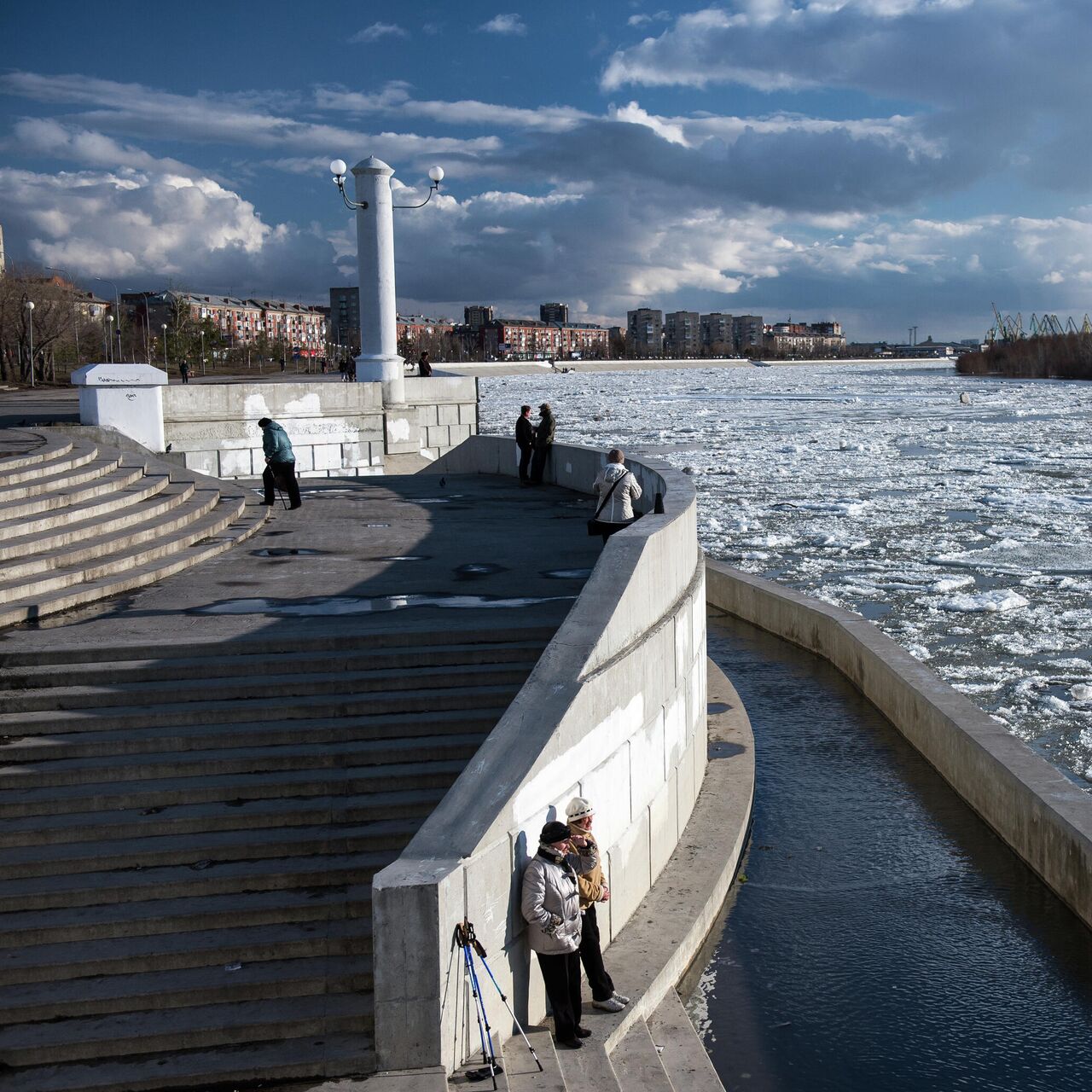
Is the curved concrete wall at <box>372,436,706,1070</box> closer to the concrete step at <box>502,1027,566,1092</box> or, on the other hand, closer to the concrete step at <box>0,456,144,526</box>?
the concrete step at <box>502,1027,566,1092</box>

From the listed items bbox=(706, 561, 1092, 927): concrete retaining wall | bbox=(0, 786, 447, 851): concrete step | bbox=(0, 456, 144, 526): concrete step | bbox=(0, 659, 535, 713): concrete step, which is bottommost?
bbox=(706, 561, 1092, 927): concrete retaining wall

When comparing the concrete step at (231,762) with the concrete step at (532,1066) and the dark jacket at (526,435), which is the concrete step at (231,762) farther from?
the dark jacket at (526,435)

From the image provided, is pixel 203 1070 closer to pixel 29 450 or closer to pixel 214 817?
pixel 214 817

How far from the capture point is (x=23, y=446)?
15.3 m

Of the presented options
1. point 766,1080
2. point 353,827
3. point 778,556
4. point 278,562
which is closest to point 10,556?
point 278,562

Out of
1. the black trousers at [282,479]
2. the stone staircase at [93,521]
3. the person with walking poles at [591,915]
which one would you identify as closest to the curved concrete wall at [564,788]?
the person with walking poles at [591,915]

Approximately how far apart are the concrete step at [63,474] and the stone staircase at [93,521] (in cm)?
1

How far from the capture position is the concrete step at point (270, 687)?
27.6 feet

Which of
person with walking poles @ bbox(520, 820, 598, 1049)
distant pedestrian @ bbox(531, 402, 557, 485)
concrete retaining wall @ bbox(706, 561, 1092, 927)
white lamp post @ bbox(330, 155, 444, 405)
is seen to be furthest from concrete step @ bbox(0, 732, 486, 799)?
white lamp post @ bbox(330, 155, 444, 405)

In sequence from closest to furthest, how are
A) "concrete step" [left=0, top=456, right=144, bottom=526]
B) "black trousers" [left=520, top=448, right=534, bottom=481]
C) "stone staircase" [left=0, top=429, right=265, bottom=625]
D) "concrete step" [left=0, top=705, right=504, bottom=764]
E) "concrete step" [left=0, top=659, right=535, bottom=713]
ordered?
"concrete step" [left=0, top=705, right=504, bottom=764], "concrete step" [left=0, top=659, right=535, bottom=713], "stone staircase" [left=0, top=429, right=265, bottom=625], "concrete step" [left=0, top=456, right=144, bottom=526], "black trousers" [left=520, top=448, right=534, bottom=481]

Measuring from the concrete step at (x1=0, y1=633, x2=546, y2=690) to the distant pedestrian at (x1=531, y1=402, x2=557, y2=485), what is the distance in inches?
456

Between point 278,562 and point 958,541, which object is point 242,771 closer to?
point 278,562

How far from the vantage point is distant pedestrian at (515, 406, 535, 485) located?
68.2 feet

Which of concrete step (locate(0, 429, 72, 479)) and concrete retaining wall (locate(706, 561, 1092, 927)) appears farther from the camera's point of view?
concrete step (locate(0, 429, 72, 479))
